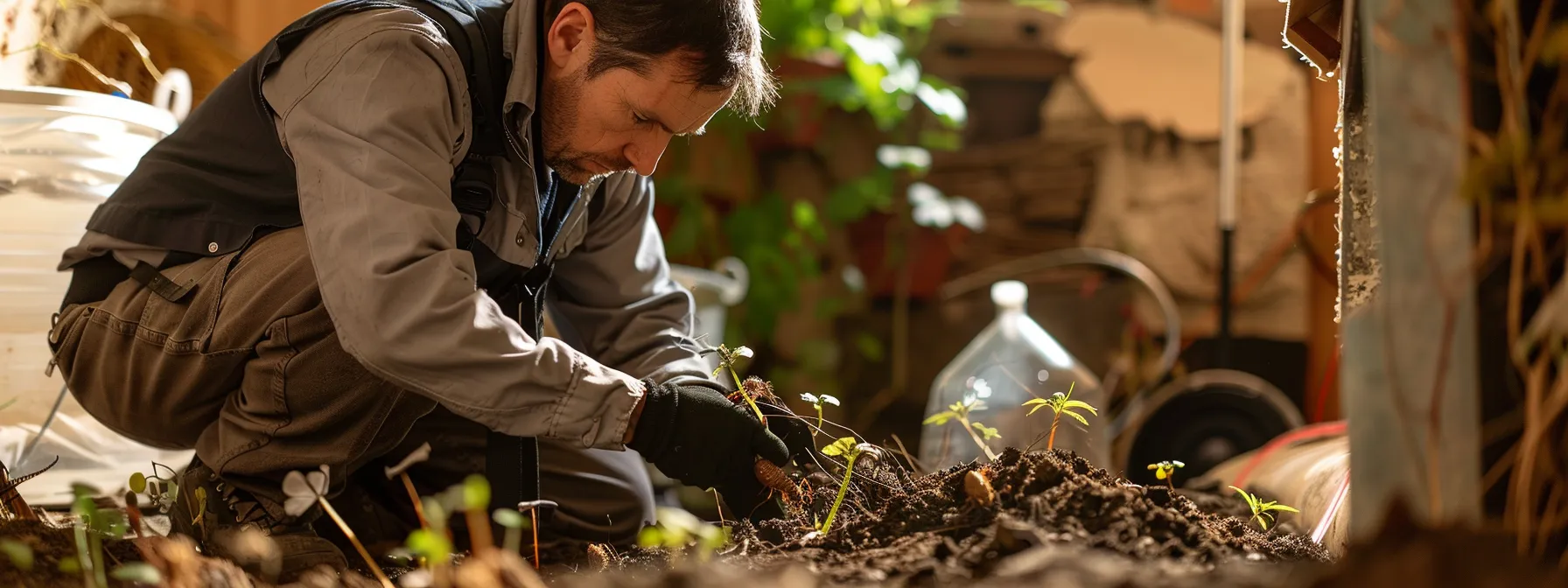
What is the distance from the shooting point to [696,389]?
1.32m

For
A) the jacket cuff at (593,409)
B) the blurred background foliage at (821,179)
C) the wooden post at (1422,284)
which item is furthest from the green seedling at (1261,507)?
the blurred background foliage at (821,179)

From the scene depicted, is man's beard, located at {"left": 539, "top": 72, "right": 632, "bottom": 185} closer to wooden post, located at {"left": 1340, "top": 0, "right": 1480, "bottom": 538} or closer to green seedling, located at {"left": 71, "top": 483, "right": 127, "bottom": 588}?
green seedling, located at {"left": 71, "top": 483, "right": 127, "bottom": 588}

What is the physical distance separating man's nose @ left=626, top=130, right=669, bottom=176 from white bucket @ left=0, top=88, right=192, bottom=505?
0.89 meters

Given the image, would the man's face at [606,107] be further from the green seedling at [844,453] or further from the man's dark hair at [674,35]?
the green seedling at [844,453]

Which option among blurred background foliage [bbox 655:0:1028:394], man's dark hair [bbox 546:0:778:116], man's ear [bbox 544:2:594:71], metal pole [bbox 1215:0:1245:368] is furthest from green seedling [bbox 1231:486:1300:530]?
blurred background foliage [bbox 655:0:1028:394]

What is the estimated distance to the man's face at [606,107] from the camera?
55.1 inches

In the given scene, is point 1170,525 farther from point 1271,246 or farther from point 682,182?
point 1271,246

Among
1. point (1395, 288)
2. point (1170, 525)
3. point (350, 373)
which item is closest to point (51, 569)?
point (350, 373)

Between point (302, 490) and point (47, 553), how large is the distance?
10.8 inches

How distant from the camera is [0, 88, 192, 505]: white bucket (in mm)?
1738

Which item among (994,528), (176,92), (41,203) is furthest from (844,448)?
(176,92)

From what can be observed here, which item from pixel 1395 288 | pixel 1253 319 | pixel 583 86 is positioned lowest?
pixel 1253 319

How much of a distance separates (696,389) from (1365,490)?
746 mm

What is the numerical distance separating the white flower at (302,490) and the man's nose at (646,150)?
1.72 feet
